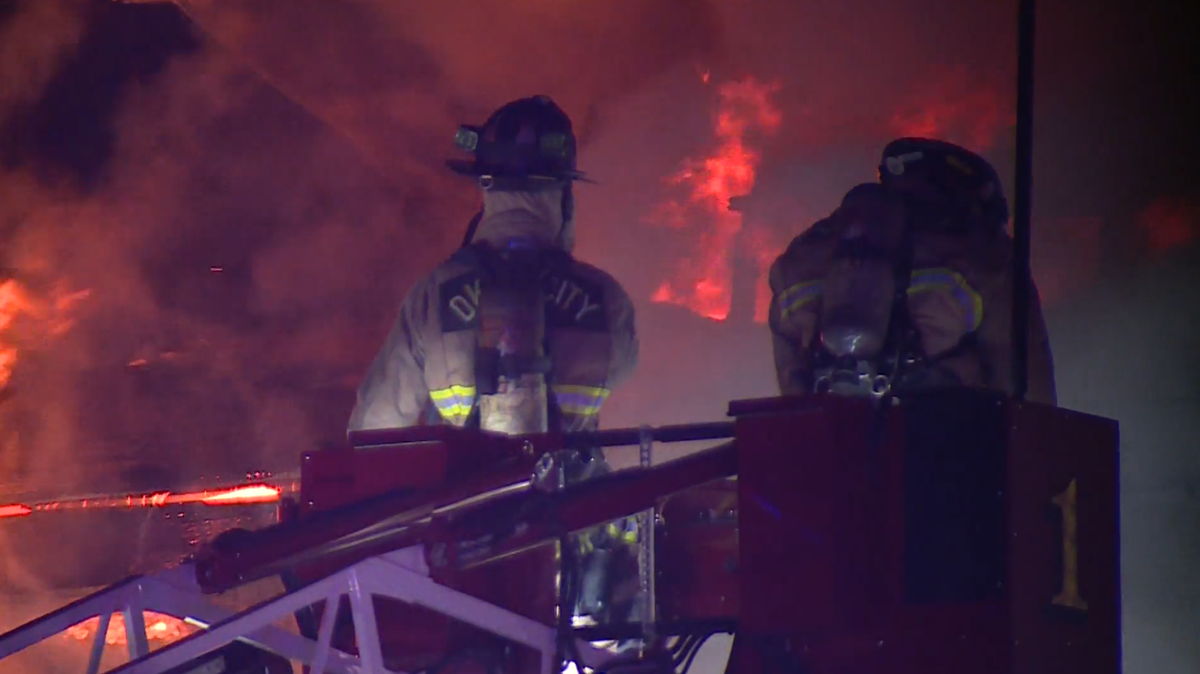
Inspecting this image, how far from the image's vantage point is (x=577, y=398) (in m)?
5.08

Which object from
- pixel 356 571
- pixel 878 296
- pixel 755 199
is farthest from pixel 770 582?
pixel 755 199

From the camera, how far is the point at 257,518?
7.70 metres

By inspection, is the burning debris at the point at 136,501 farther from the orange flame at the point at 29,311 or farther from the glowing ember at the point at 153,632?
the orange flame at the point at 29,311

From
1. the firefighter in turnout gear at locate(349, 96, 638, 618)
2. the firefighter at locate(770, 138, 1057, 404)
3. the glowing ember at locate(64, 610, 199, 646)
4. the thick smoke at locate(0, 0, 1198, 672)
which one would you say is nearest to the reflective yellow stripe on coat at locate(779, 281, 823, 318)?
the firefighter at locate(770, 138, 1057, 404)

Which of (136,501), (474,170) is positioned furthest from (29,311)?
(474,170)

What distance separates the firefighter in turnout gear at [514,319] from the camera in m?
5.00

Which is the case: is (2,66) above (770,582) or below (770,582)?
above

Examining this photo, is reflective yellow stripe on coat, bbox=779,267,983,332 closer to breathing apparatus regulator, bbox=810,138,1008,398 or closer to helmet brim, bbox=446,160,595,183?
breathing apparatus regulator, bbox=810,138,1008,398

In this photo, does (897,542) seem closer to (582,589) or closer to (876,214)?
(876,214)

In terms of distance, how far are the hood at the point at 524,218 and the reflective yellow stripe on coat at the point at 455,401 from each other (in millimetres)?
636

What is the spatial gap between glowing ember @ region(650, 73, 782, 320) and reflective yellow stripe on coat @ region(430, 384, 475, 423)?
2.38 m

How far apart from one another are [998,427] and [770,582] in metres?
0.58

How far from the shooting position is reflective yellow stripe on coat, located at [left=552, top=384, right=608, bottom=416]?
16.6ft

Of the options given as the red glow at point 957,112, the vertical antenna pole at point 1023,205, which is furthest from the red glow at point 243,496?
the vertical antenna pole at point 1023,205
